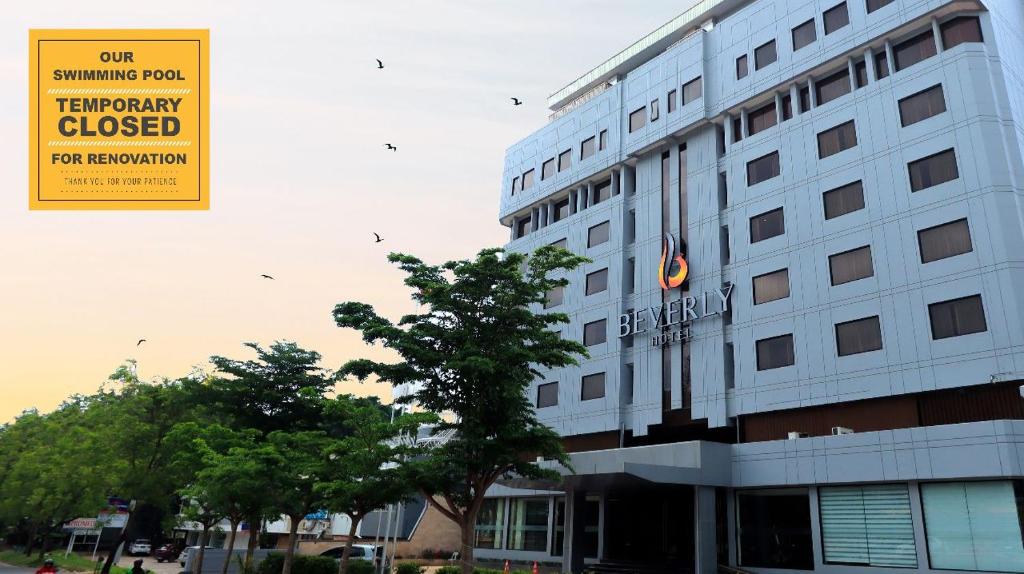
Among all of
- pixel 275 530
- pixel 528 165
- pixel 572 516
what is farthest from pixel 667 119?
pixel 275 530

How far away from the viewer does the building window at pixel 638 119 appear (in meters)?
45.5

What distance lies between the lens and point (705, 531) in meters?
31.8

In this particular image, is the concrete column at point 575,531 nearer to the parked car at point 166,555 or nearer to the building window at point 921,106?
the building window at point 921,106

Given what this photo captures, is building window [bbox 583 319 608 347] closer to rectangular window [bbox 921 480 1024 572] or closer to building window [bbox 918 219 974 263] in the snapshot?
building window [bbox 918 219 974 263]

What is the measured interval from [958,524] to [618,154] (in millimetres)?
29226

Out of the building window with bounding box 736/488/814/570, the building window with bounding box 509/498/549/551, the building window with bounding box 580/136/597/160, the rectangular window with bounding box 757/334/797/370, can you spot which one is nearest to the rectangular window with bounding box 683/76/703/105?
the building window with bounding box 580/136/597/160

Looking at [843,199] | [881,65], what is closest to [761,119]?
[881,65]

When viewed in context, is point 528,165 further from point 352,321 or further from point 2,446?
point 2,446

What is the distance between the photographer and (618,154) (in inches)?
1822

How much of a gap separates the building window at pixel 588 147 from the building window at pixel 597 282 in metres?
9.42

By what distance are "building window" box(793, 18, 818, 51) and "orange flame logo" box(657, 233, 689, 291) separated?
1258cm

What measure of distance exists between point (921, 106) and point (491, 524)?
123 ft

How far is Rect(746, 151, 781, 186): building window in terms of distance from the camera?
37.1 meters

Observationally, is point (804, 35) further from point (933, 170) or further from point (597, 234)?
point (597, 234)
